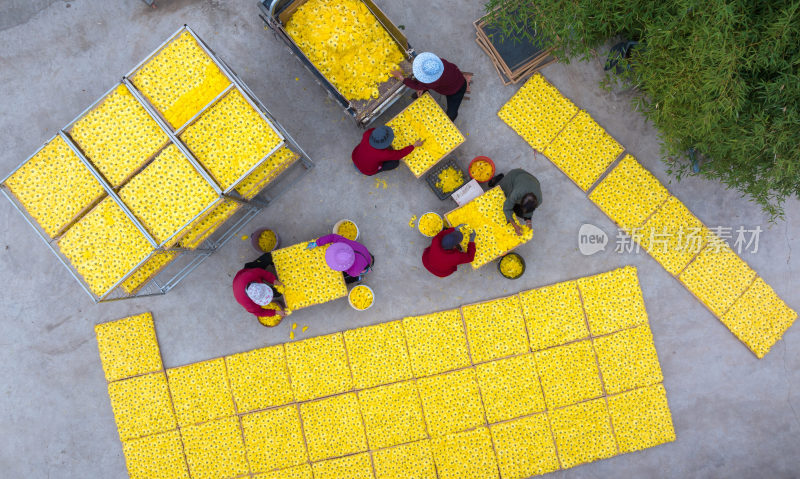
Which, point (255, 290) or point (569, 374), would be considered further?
point (569, 374)

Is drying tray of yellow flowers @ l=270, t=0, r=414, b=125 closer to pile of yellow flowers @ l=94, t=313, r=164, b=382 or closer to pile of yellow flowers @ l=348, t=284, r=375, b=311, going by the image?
pile of yellow flowers @ l=348, t=284, r=375, b=311

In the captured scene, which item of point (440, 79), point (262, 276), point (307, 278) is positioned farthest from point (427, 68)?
point (262, 276)

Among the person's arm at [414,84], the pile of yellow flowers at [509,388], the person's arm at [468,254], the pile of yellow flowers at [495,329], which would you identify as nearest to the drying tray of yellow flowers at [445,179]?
the person's arm at [468,254]

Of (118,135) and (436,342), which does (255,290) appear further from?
Answer: (436,342)

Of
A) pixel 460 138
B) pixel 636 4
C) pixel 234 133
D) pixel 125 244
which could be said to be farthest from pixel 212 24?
pixel 636 4

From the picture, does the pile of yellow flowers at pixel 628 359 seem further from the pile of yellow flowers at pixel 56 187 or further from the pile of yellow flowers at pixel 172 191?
the pile of yellow flowers at pixel 56 187

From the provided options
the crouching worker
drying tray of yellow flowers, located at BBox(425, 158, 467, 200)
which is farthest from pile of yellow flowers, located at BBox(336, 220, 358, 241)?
drying tray of yellow flowers, located at BBox(425, 158, 467, 200)

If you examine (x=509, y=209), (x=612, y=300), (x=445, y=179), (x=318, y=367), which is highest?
(x=445, y=179)
